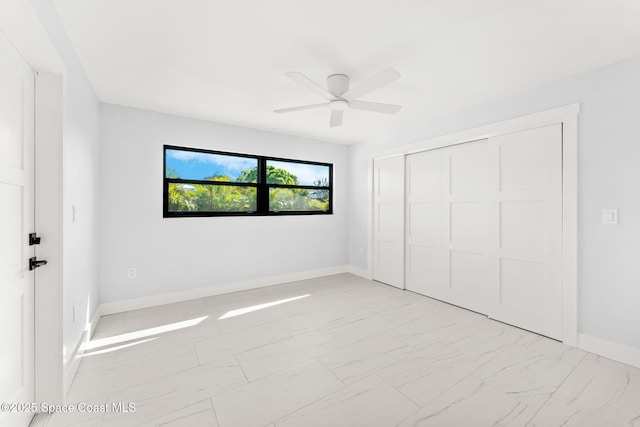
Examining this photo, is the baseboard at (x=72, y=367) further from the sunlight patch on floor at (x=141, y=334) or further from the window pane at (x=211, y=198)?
the window pane at (x=211, y=198)

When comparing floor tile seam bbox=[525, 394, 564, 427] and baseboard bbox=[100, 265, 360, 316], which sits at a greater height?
baseboard bbox=[100, 265, 360, 316]

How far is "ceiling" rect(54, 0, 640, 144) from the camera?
169cm

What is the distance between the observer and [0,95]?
1.30m

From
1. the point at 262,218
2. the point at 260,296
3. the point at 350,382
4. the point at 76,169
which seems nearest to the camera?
the point at 350,382

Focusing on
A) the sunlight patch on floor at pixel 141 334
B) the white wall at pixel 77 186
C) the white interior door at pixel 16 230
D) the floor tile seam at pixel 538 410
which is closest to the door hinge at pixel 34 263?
the white interior door at pixel 16 230

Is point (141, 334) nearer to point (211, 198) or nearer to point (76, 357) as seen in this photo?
point (76, 357)

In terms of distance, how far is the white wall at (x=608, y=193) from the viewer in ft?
7.27

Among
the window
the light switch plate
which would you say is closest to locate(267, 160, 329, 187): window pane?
the window

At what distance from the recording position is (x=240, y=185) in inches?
163

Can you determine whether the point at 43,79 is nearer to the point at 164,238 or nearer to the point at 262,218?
the point at 164,238

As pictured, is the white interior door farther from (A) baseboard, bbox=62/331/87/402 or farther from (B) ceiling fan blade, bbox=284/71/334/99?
(B) ceiling fan blade, bbox=284/71/334/99

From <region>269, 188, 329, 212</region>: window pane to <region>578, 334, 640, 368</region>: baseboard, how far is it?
11.9 feet

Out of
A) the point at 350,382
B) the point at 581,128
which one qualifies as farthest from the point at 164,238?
the point at 581,128

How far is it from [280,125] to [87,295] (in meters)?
2.93
